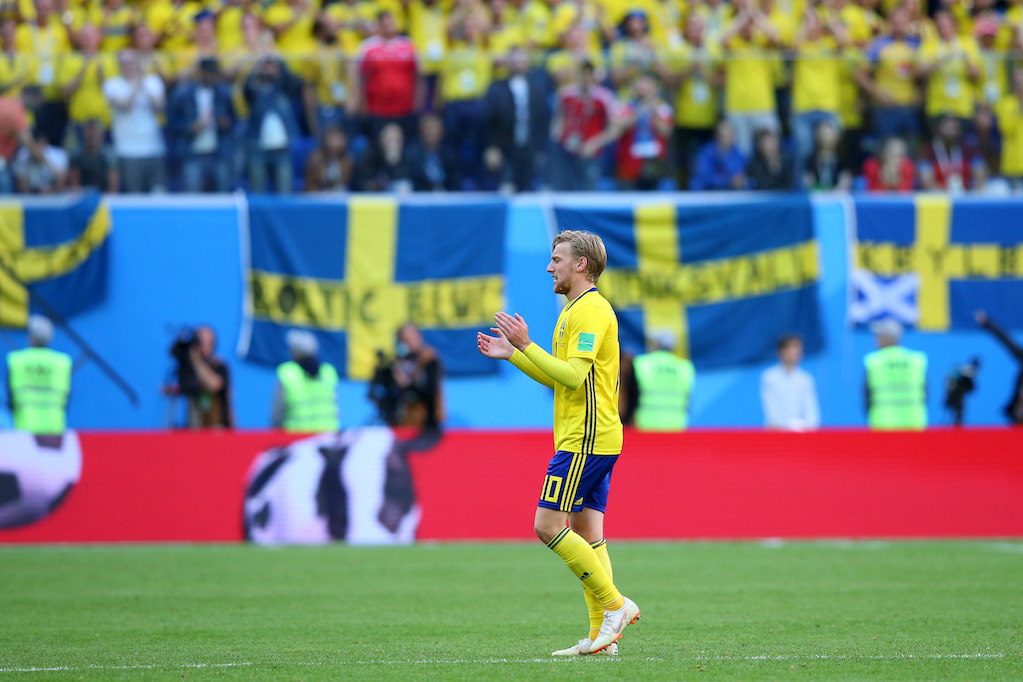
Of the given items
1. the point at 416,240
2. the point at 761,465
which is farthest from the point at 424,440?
the point at 416,240

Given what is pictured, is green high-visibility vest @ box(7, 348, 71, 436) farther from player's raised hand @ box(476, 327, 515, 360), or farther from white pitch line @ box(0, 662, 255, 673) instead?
player's raised hand @ box(476, 327, 515, 360)

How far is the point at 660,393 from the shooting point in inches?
594

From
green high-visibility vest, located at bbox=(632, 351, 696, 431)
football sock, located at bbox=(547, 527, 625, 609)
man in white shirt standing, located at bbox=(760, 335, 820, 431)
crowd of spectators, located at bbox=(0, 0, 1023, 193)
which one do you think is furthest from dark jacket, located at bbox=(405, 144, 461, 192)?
football sock, located at bbox=(547, 527, 625, 609)

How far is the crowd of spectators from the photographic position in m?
17.2

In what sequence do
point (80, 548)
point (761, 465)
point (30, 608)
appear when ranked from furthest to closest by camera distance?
point (761, 465), point (80, 548), point (30, 608)

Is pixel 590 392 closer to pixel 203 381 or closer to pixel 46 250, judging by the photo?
pixel 203 381

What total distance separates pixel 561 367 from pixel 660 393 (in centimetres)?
877

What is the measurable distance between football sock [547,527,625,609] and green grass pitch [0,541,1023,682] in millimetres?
327

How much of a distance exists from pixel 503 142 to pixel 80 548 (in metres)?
7.73

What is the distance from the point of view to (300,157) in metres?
17.8

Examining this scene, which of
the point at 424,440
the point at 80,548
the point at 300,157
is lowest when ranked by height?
the point at 80,548

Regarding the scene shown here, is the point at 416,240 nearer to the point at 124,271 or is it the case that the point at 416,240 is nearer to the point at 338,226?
the point at 338,226

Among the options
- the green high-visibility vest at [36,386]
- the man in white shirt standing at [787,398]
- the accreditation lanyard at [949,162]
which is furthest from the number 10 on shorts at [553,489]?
the accreditation lanyard at [949,162]

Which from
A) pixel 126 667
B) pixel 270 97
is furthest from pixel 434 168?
pixel 126 667
